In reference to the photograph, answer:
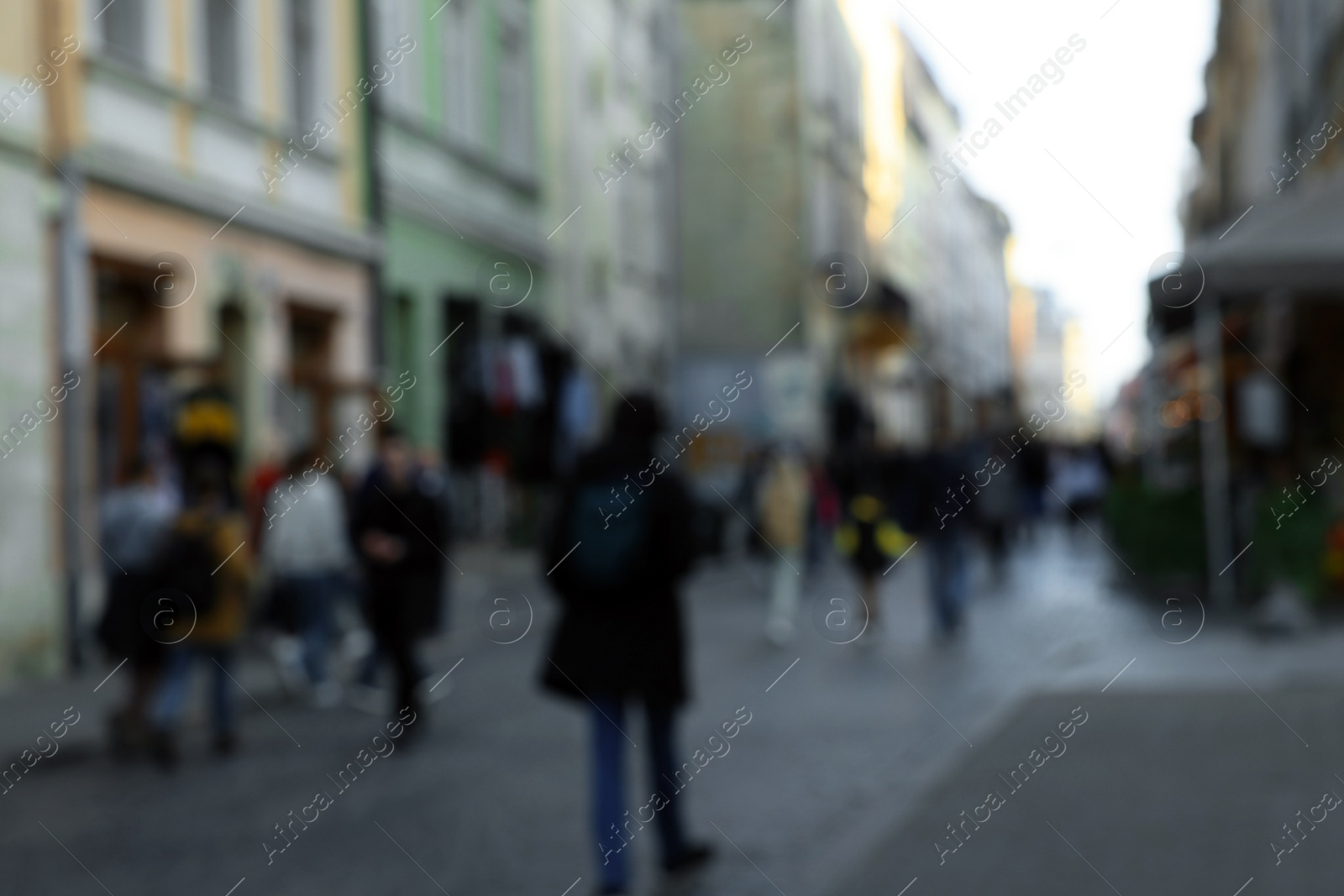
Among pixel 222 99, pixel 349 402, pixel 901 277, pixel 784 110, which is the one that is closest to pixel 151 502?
pixel 222 99

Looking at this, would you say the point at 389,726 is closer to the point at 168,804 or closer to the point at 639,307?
the point at 168,804

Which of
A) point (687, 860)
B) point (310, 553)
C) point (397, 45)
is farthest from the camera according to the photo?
point (397, 45)

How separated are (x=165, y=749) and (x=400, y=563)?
1.83 m

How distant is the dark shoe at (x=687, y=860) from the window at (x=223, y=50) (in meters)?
13.0

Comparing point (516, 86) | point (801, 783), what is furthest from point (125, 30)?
point (516, 86)

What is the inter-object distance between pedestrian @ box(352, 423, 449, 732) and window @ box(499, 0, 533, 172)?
51.2 feet

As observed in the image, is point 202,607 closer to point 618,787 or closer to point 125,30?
point 618,787

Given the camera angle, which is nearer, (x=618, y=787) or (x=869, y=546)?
(x=618, y=787)

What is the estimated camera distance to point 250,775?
9.50 meters

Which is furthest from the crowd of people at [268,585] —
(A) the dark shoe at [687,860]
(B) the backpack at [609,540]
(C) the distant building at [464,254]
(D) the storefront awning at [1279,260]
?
(C) the distant building at [464,254]

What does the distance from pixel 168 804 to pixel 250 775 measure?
81 cm

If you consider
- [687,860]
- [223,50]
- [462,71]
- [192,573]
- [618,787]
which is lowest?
[687,860]

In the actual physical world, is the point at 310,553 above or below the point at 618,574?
above

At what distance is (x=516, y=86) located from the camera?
27109 mm
